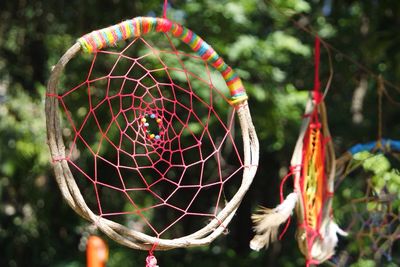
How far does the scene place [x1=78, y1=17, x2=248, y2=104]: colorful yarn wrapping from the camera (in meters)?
1.32

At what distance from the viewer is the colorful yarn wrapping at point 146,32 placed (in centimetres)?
132

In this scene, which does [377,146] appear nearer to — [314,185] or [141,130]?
[314,185]

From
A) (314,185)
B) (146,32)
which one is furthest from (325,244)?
(146,32)

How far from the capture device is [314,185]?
1995 millimetres

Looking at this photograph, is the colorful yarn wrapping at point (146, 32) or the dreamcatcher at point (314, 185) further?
the dreamcatcher at point (314, 185)

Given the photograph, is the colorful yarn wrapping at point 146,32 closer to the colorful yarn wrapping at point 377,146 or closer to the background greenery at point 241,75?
the colorful yarn wrapping at point 377,146

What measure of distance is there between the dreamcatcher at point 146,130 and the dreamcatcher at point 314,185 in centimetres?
23

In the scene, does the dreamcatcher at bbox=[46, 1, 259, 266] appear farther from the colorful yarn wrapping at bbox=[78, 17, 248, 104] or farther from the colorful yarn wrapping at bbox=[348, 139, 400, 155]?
the colorful yarn wrapping at bbox=[348, 139, 400, 155]

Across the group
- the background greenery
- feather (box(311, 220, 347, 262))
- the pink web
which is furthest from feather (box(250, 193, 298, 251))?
the background greenery

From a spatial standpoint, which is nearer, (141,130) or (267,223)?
(267,223)

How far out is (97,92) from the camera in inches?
129

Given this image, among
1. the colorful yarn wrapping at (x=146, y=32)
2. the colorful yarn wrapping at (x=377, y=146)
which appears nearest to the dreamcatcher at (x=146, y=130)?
the colorful yarn wrapping at (x=146, y=32)

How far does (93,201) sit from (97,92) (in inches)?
28.0

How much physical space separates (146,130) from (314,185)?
2.22 feet
